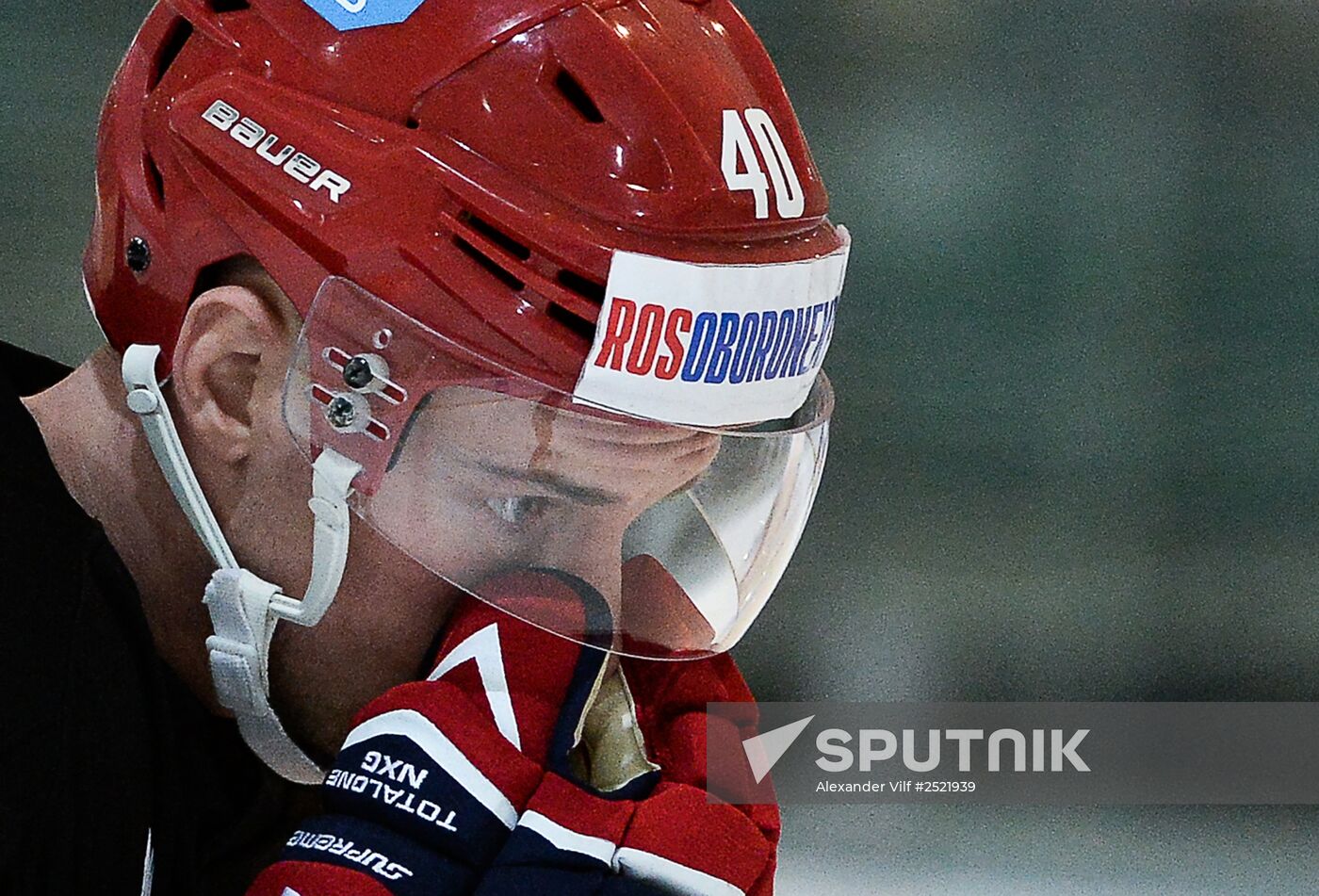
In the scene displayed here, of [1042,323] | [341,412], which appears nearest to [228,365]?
[341,412]

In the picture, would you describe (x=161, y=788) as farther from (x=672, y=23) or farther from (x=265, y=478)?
(x=672, y=23)

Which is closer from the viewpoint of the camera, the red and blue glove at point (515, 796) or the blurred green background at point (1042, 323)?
the red and blue glove at point (515, 796)

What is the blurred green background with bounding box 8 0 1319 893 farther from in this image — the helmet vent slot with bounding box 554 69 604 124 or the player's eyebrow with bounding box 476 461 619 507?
the helmet vent slot with bounding box 554 69 604 124


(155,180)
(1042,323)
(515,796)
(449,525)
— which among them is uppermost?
(1042,323)

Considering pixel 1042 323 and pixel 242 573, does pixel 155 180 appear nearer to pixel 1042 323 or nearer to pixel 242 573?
pixel 242 573

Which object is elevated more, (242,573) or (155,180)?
(155,180)

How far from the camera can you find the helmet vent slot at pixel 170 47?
82 cm

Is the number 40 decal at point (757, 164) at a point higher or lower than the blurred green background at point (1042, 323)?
lower

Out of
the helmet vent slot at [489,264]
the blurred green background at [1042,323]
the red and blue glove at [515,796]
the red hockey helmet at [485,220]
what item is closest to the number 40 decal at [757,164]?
the red hockey helmet at [485,220]

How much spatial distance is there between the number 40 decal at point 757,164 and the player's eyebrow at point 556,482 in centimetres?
15

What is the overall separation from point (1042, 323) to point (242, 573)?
113 cm

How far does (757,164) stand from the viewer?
0.77m

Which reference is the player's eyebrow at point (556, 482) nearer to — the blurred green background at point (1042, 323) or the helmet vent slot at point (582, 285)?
the helmet vent slot at point (582, 285)

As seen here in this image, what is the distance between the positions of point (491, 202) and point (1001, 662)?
103cm
